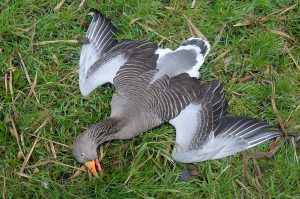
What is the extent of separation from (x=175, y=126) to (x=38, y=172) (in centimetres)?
139

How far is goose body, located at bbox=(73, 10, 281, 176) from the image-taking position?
4578 mm

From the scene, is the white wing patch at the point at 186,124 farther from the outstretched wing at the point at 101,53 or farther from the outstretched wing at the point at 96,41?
the outstretched wing at the point at 96,41

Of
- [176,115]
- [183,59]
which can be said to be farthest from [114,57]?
[176,115]

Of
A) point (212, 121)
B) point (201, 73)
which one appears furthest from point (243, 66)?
point (212, 121)

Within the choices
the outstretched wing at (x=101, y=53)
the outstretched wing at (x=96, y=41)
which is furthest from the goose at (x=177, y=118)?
the outstretched wing at (x=96, y=41)

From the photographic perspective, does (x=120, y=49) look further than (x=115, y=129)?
Yes

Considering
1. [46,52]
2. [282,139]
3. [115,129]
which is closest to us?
[115,129]

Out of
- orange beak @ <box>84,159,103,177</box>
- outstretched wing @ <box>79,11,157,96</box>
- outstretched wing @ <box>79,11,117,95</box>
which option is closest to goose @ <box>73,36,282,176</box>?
orange beak @ <box>84,159,103,177</box>

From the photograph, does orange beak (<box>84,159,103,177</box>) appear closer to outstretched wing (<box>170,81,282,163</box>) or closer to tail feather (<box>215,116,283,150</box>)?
outstretched wing (<box>170,81,282,163</box>)

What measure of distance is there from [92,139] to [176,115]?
819 millimetres

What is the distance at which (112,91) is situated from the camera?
505 cm

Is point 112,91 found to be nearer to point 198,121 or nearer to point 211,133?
point 198,121

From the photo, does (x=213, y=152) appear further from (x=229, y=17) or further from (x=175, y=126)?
(x=229, y=17)

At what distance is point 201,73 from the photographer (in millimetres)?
5145
